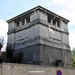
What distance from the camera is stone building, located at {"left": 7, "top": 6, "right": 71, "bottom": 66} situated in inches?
744

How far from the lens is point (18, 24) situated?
22875 millimetres

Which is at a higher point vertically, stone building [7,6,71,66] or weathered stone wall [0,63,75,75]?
stone building [7,6,71,66]

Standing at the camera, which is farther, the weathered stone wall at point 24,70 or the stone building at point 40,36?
the stone building at point 40,36

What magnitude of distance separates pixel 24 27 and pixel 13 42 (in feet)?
9.41

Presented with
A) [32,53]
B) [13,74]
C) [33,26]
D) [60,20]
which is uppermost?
[60,20]

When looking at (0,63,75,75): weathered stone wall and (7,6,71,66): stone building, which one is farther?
(7,6,71,66): stone building

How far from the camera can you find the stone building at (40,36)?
18906 mm

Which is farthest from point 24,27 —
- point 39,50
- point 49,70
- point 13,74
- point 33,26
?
point 13,74

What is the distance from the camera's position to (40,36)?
1886cm

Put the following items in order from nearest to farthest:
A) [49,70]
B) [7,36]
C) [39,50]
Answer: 1. [49,70]
2. [39,50]
3. [7,36]

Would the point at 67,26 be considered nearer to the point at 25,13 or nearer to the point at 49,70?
the point at 25,13

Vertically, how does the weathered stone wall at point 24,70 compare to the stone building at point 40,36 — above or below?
below

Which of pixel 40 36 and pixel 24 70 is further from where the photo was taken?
pixel 40 36

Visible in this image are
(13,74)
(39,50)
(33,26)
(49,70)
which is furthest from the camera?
(33,26)
